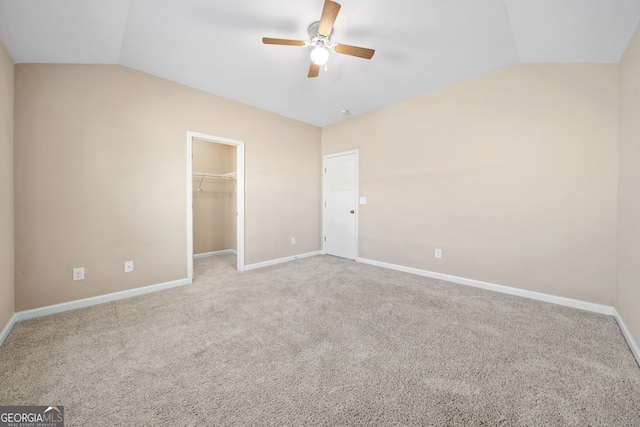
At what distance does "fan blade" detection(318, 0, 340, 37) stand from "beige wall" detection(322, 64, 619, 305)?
221 centimetres

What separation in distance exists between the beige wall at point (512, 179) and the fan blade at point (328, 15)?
2209 millimetres

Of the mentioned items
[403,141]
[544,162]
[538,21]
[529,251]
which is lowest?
[529,251]

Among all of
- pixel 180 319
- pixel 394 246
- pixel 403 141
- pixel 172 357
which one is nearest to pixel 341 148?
pixel 403 141

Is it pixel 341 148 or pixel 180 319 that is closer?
pixel 180 319

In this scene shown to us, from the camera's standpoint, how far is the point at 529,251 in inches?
107

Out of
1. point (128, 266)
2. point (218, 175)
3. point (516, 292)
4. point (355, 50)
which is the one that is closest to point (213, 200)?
point (218, 175)

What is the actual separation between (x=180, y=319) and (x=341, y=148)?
3692 mm

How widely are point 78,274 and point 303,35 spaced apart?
3.28 metres

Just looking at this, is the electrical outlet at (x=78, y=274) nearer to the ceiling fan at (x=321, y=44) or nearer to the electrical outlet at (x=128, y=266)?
the electrical outlet at (x=128, y=266)

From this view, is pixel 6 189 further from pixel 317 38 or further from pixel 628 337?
pixel 628 337

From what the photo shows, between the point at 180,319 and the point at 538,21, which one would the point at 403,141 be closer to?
the point at 538,21

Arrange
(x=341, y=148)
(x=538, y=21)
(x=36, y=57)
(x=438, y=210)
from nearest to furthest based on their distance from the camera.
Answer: (x=538, y=21) < (x=36, y=57) < (x=438, y=210) < (x=341, y=148)

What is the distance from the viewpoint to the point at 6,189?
79.1 inches

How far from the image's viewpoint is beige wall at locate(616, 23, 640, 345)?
5.99 ft
